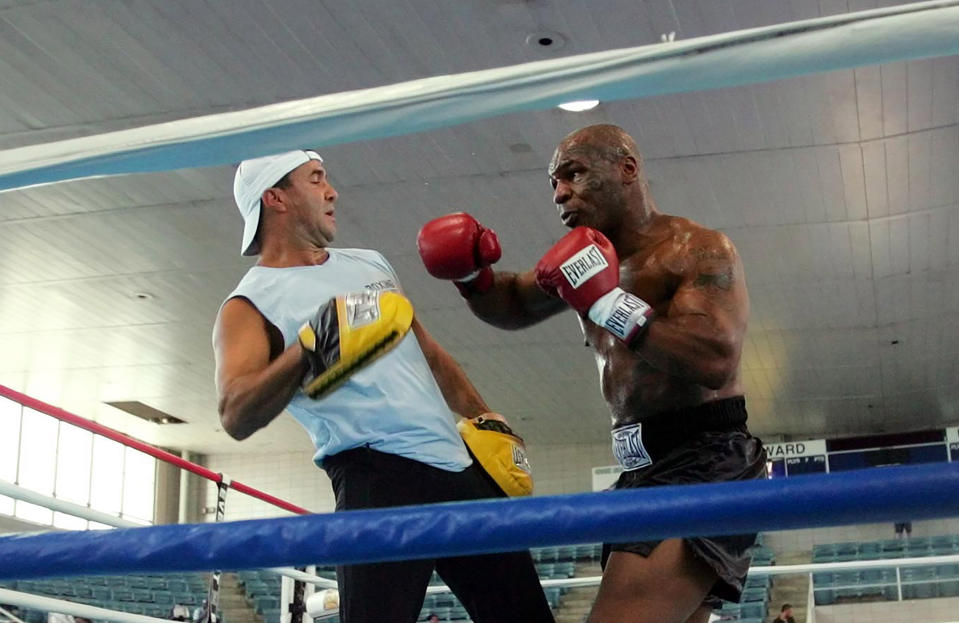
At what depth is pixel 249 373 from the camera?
5.27ft

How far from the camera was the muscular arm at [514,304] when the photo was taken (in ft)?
7.61

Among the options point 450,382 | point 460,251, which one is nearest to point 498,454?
point 450,382

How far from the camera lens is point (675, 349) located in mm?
1749

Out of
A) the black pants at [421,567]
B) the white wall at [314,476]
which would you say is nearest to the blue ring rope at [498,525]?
the black pants at [421,567]

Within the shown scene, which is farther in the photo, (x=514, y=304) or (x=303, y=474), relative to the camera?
(x=303, y=474)

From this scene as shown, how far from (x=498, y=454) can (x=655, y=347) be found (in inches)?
12.4

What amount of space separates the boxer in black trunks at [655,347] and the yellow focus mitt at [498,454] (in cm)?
19

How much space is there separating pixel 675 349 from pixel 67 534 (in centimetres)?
97

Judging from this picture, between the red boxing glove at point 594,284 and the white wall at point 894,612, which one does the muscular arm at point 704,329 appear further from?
the white wall at point 894,612

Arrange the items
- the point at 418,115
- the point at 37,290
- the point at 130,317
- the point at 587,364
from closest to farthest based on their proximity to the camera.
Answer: the point at 418,115 < the point at 37,290 < the point at 130,317 < the point at 587,364

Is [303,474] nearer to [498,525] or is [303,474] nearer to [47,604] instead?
[47,604]

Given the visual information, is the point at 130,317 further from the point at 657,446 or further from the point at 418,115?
the point at 418,115

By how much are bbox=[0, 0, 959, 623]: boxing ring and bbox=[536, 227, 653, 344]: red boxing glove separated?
0.76 meters

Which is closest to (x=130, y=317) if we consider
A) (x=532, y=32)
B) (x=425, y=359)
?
(x=532, y=32)
